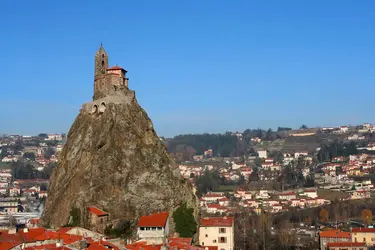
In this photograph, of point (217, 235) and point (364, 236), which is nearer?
point (217, 235)

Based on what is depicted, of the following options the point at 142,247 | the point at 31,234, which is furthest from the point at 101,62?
the point at 142,247

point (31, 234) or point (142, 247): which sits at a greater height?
point (31, 234)

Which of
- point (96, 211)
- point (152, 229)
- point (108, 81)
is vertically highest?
point (108, 81)

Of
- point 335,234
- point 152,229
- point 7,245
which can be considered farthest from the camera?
point 335,234

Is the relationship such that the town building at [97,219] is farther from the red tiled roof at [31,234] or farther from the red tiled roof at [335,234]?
the red tiled roof at [335,234]

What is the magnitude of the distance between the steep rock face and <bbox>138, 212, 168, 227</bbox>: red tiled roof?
3.98m

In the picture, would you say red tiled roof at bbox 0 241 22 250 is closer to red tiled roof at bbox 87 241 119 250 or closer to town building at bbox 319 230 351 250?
red tiled roof at bbox 87 241 119 250

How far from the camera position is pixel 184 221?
58.0m

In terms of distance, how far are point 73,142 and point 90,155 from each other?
3.97 metres

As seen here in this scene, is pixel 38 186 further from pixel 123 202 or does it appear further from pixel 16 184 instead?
pixel 123 202

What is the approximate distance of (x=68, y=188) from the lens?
6091cm

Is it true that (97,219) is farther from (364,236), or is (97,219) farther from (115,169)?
(364,236)

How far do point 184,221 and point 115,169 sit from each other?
8348mm

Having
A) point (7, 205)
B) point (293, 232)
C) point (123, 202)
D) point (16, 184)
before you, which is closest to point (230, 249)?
point (123, 202)
